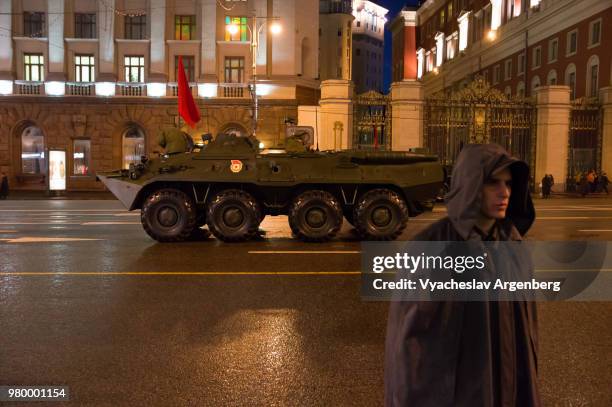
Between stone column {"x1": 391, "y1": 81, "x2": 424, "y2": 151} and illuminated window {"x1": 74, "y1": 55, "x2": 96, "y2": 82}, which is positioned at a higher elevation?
illuminated window {"x1": 74, "y1": 55, "x2": 96, "y2": 82}

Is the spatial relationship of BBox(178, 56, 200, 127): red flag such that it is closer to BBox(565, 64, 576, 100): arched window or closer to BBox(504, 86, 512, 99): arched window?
BBox(504, 86, 512, 99): arched window

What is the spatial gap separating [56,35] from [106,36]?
8.81ft

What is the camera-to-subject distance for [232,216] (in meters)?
11.8

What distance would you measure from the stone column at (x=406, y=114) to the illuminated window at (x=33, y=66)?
19279mm

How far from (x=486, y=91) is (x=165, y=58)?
56.5 feet

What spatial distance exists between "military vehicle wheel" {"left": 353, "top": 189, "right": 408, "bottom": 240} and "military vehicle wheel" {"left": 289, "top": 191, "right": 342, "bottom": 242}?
474mm

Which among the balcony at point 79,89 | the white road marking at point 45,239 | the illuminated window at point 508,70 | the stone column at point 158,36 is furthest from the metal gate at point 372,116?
the illuminated window at point 508,70

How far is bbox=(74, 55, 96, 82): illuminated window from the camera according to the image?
33719mm

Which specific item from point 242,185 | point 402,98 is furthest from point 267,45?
point 242,185

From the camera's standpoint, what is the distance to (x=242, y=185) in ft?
40.1

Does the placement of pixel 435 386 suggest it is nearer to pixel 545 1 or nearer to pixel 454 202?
pixel 454 202

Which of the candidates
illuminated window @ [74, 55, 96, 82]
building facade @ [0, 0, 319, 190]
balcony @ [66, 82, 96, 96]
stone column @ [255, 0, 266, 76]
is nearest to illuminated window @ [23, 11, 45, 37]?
building facade @ [0, 0, 319, 190]

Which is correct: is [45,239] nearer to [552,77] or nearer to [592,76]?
[592,76]

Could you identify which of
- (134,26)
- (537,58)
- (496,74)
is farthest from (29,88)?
(496,74)
